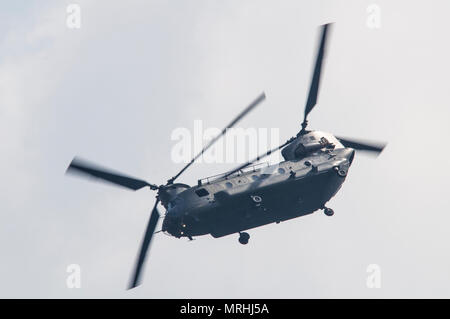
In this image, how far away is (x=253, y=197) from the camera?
53.2 metres

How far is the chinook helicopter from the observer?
52.8 meters

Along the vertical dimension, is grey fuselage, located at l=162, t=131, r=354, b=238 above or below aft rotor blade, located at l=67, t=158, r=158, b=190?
below

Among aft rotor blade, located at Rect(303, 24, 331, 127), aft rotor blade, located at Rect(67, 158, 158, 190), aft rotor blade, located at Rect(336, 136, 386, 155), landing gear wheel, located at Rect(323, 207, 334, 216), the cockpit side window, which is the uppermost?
aft rotor blade, located at Rect(303, 24, 331, 127)

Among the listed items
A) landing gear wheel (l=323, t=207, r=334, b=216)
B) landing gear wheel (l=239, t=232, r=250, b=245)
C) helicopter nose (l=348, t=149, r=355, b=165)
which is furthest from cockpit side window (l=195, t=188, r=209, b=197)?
helicopter nose (l=348, t=149, r=355, b=165)

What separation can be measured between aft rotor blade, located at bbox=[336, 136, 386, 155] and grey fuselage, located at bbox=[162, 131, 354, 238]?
4.55 m

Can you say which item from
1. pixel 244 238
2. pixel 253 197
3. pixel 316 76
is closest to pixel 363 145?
pixel 316 76

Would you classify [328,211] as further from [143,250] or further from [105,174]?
[105,174]

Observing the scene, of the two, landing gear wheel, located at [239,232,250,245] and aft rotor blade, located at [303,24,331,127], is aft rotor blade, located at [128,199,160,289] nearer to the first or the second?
landing gear wheel, located at [239,232,250,245]

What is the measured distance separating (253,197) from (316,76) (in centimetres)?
1129

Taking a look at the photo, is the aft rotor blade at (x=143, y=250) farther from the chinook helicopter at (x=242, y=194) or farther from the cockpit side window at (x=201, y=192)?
the cockpit side window at (x=201, y=192)

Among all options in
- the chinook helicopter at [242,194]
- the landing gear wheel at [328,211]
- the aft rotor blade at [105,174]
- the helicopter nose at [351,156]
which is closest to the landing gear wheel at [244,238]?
the chinook helicopter at [242,194]

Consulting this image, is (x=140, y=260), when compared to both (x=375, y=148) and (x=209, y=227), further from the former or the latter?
(x=375, y=148)

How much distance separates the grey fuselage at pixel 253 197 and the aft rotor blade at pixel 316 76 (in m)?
5.24
